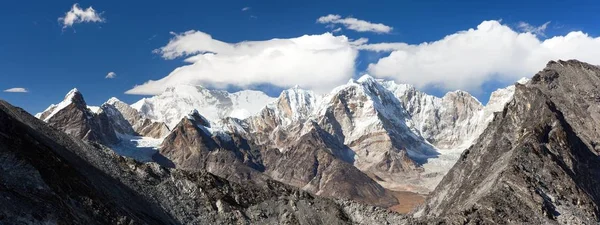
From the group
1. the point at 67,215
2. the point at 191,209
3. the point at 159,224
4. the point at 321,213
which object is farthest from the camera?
the point at 321,213

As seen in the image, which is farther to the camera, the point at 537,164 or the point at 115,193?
the point at 537,164

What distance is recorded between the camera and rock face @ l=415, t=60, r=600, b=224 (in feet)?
281

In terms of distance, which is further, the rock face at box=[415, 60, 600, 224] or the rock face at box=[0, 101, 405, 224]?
the rock face at box=[415, 60, 600, 224]

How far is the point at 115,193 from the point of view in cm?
5897

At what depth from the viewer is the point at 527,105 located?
13212 centimetres

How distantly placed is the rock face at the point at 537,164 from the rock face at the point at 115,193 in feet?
61.9

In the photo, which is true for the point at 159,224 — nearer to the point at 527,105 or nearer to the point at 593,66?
the point at 527,105

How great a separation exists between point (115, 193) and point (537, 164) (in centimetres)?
7281

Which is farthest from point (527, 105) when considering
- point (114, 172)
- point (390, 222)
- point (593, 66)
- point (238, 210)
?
point (114, 172)

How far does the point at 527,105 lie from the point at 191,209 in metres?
91.3

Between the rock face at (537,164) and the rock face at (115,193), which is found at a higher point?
the rock face at (537,164)

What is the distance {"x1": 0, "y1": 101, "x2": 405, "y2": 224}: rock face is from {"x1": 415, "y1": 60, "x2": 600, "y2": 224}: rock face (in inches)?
743

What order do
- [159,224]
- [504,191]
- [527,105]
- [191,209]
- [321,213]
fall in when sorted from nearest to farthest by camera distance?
[159,224], [191,209], [321,213], [504,191], [527,105]

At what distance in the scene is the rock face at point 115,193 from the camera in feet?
150
